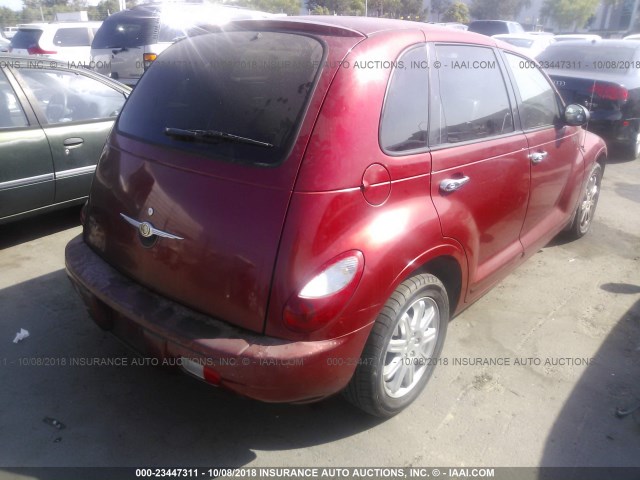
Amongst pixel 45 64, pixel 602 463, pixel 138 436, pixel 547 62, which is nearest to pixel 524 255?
pixel 602 463

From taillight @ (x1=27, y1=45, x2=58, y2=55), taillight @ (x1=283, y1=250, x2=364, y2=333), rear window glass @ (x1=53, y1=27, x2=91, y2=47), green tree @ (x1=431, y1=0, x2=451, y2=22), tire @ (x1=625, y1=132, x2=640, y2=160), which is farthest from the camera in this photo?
green tree @ (x1=431, y1=0, x2=451, y2=22)

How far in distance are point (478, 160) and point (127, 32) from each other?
27.9ft

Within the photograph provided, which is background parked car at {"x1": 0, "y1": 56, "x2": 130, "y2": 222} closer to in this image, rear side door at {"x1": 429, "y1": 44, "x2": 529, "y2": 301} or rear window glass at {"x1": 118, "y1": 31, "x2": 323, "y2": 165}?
rear window glass at {"x1": 118, "y1": 31, "x2": 323, "y2": 165}

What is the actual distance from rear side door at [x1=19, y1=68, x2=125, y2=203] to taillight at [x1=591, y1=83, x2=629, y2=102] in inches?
247

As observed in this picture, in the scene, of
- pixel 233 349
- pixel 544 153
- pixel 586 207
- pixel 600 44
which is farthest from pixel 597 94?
pixel 233 349

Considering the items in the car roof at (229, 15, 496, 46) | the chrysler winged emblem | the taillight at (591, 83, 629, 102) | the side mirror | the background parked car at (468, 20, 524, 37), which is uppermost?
the car roof at (229, 15, 496, 46)

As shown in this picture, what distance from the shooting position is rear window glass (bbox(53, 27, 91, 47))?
42.3ft

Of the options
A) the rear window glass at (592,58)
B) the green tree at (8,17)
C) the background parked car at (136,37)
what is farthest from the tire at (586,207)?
the green tree at (8,17)

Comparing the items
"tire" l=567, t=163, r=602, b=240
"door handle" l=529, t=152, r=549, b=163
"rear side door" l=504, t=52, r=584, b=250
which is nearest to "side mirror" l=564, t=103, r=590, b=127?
"rear side door" l=504, t=52, r=584, b=250

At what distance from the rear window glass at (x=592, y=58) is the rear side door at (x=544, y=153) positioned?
15.0 ft

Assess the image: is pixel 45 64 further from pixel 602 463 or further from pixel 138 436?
pixel 602 463

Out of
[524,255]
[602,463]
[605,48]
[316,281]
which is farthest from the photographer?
[605,48]

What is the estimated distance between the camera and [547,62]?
8164mm

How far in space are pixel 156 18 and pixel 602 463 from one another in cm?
929
